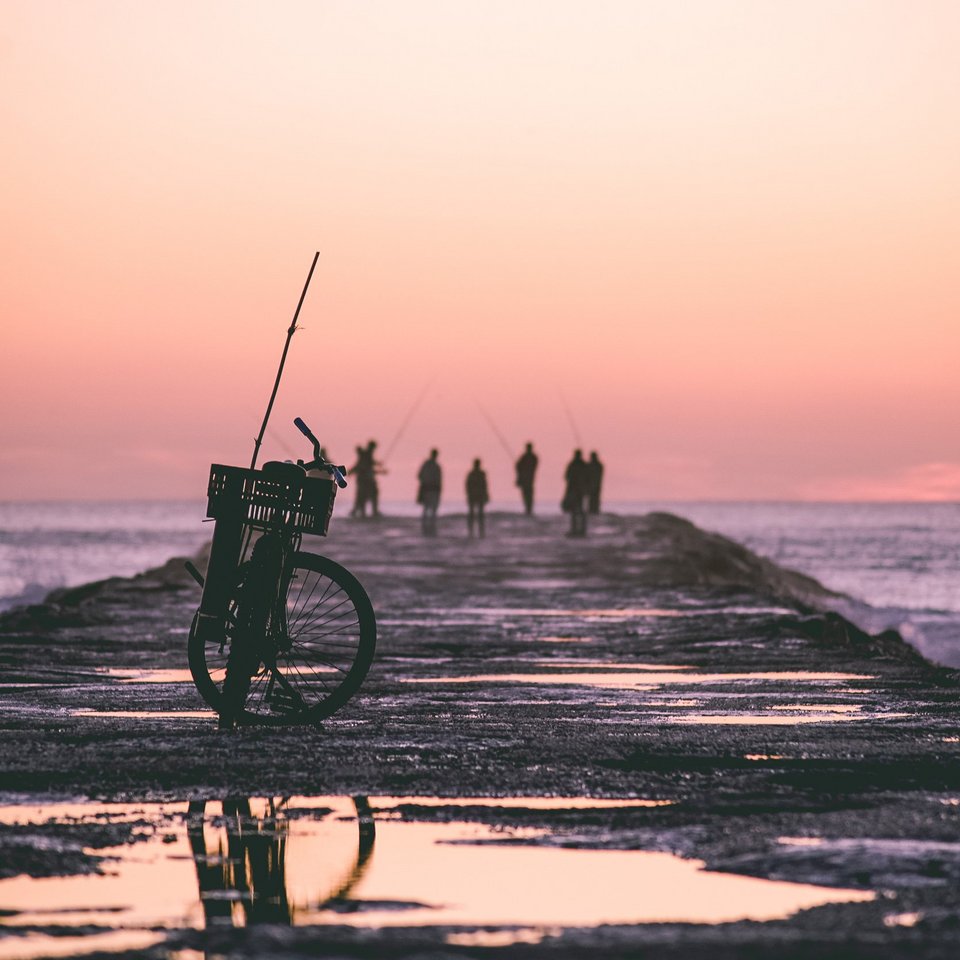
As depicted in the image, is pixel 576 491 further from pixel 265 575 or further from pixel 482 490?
pixel 265 575

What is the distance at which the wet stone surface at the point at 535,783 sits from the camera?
17.2 ft

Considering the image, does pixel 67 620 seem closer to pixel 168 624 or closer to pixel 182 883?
pixel 168 624

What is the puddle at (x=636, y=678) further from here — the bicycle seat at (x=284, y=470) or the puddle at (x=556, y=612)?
the puddle at (x=556, y=612)

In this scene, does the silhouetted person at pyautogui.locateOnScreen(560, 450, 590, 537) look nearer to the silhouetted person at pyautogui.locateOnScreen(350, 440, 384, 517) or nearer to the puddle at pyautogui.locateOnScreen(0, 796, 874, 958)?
the silhouetted person at pyautogui.locateOnScreen(350, 440, 384, 517)

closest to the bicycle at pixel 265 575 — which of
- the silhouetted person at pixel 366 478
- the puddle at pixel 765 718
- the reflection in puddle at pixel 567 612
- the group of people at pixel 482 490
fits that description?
the puddle at pixel 765 718

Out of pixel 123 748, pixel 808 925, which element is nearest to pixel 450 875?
pixel 808 925

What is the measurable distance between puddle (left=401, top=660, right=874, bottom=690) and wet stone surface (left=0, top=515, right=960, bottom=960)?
0.04 meters

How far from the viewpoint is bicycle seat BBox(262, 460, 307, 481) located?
9938mm

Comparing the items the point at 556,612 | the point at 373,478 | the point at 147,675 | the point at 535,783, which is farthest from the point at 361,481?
the point at 535,783

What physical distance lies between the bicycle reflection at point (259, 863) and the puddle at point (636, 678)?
5.50 meters

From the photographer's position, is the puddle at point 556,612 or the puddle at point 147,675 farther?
the puddle at point 556,612

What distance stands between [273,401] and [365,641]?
1494 millimetres

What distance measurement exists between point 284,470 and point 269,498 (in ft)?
0.58

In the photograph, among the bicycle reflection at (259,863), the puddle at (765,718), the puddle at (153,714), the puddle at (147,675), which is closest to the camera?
the bicycle reflection at (259,863)
